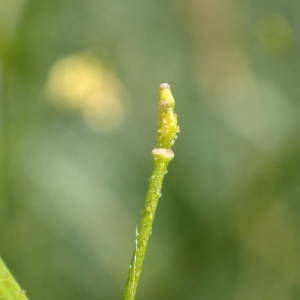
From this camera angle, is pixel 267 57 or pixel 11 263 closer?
pixel 11 263

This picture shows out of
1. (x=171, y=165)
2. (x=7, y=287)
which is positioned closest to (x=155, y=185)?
(x=7, y=287)

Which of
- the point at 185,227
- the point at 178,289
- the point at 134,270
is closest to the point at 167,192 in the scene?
the point at 185,227

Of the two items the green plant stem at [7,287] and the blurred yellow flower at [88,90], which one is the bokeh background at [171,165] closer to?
the blurred yellow flower at [88,90]

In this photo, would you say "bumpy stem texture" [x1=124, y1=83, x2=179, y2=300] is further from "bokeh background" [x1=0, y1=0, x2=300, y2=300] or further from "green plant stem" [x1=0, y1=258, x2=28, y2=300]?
"bokeh background" [x1=0, y1=0, x2=300, y2=300]

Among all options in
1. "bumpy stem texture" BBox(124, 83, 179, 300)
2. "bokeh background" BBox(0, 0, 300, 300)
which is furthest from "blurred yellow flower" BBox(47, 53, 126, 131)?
"bumpy stem texture" BBox(124, 83, 179, 300)

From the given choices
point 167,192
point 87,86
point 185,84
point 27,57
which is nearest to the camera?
point 87,86

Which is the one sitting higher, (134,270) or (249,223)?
(134,270)

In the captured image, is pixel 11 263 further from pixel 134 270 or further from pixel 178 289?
pixel 134 270

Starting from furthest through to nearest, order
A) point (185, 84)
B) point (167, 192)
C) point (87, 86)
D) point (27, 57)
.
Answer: point (185, 84)
point (167, 192)
point (27, 57)
point (87, 86)

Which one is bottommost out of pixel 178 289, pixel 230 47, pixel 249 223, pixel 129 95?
pixel 178 289
